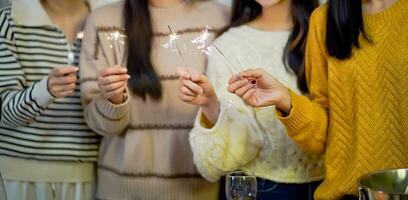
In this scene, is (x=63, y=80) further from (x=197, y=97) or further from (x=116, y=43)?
(x=197, y=97)

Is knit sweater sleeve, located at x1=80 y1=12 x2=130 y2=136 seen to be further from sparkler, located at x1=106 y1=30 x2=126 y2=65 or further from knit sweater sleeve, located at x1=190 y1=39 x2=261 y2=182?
knit sweater sleeve, located at x1=190 y1=39 x2=261 y2=182

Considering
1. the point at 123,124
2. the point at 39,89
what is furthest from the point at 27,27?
the point at 123,124

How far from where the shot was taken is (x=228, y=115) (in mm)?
1589

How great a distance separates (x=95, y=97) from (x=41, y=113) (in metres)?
0.21

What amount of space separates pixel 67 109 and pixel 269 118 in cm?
66

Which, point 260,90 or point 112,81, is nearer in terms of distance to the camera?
point 260,90

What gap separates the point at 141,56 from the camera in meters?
1.76

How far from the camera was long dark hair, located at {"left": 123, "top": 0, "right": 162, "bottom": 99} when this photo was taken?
1756mm

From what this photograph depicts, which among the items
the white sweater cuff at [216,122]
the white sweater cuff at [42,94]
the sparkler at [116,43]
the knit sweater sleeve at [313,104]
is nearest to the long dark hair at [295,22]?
the knit sweater sleeve at [313,104]

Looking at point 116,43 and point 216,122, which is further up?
point 116,43

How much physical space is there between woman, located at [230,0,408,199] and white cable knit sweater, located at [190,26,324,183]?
156 mm

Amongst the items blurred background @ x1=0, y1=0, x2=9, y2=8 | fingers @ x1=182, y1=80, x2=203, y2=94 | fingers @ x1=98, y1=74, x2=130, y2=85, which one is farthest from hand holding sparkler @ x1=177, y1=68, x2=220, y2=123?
blurred background @ x1=0, y1=0, x2=9, y2=8

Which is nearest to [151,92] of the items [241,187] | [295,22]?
[295,22]

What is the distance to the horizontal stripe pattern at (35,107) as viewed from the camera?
178 centimetres
